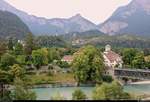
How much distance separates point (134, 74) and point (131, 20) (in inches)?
3130

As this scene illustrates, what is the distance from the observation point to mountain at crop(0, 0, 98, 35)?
10131 cm

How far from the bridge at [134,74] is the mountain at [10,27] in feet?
81.4

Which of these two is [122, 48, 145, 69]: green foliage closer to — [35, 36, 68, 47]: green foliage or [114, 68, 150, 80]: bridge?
[114, 68, 150, 80]: bridge

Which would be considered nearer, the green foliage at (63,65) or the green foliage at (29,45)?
the green foliage at (63,65)

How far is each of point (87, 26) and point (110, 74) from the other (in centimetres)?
8651

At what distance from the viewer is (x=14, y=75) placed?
55.2ft

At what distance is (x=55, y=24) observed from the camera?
10662 cm

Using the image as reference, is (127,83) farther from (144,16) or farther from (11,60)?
(144,16)

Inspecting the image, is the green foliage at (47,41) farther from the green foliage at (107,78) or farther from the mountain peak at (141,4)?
the mountain peak at (141,4)

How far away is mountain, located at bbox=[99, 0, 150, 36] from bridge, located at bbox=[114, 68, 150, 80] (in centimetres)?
6785

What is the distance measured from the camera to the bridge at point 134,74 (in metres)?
19.9

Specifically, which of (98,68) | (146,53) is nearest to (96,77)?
(98,68)

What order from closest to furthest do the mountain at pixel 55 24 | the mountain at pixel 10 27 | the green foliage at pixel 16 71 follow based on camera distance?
the green foliage at pixel 16 71 < the mountain at pixel 10 27 < the mountain at pixel 55 24

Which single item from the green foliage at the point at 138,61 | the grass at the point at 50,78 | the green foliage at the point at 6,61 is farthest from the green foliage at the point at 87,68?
the green foliage at the point at 138,61
